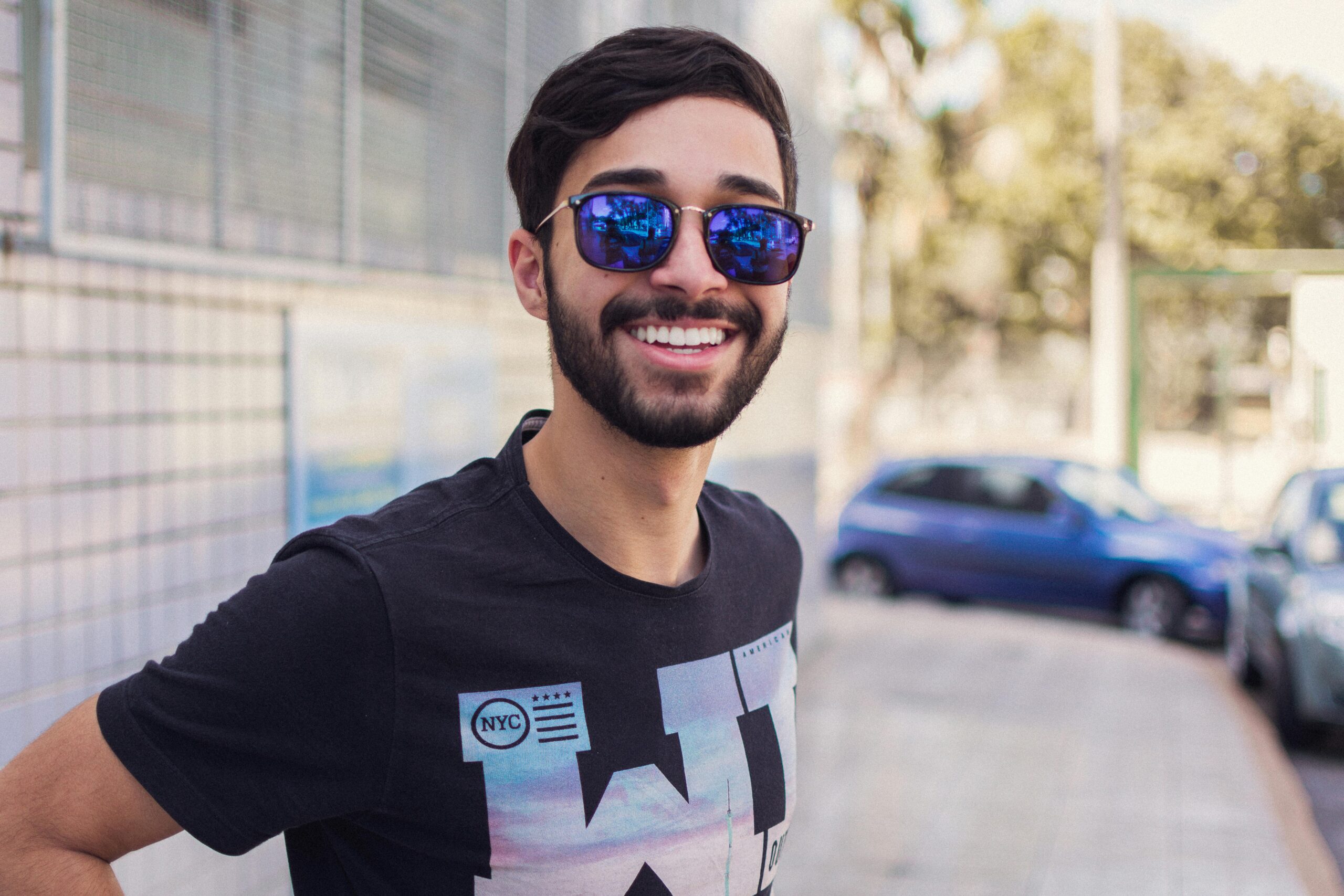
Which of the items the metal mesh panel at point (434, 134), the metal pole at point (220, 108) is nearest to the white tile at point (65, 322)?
the metal pole at point (220, 108)

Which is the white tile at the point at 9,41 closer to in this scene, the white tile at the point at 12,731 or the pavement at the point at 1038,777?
the white tile at the point at 12,731

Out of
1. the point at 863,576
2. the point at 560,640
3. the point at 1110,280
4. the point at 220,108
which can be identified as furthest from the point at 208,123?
the point at 1110,280

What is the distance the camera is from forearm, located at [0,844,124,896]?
49.9 inches

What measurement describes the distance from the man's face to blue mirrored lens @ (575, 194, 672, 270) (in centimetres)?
2

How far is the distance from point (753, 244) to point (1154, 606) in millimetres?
9128

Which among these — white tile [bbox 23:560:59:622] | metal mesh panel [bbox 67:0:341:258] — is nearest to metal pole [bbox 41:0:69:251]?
metal mesh panel [bbox 67:0:341:258]

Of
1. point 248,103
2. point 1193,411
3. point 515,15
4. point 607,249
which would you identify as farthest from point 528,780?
point 1193,411

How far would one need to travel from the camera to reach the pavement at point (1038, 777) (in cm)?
505

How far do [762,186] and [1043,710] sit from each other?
Answer: 6.77m

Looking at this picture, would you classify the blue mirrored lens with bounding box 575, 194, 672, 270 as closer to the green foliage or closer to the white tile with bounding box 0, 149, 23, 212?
the white tile with bounding box 0, 149, 23, 212

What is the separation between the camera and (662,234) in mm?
1508

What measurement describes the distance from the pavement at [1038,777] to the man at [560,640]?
3678 mm

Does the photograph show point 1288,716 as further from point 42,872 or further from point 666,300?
point 42,872

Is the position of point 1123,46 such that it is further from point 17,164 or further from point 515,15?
point 17,164
